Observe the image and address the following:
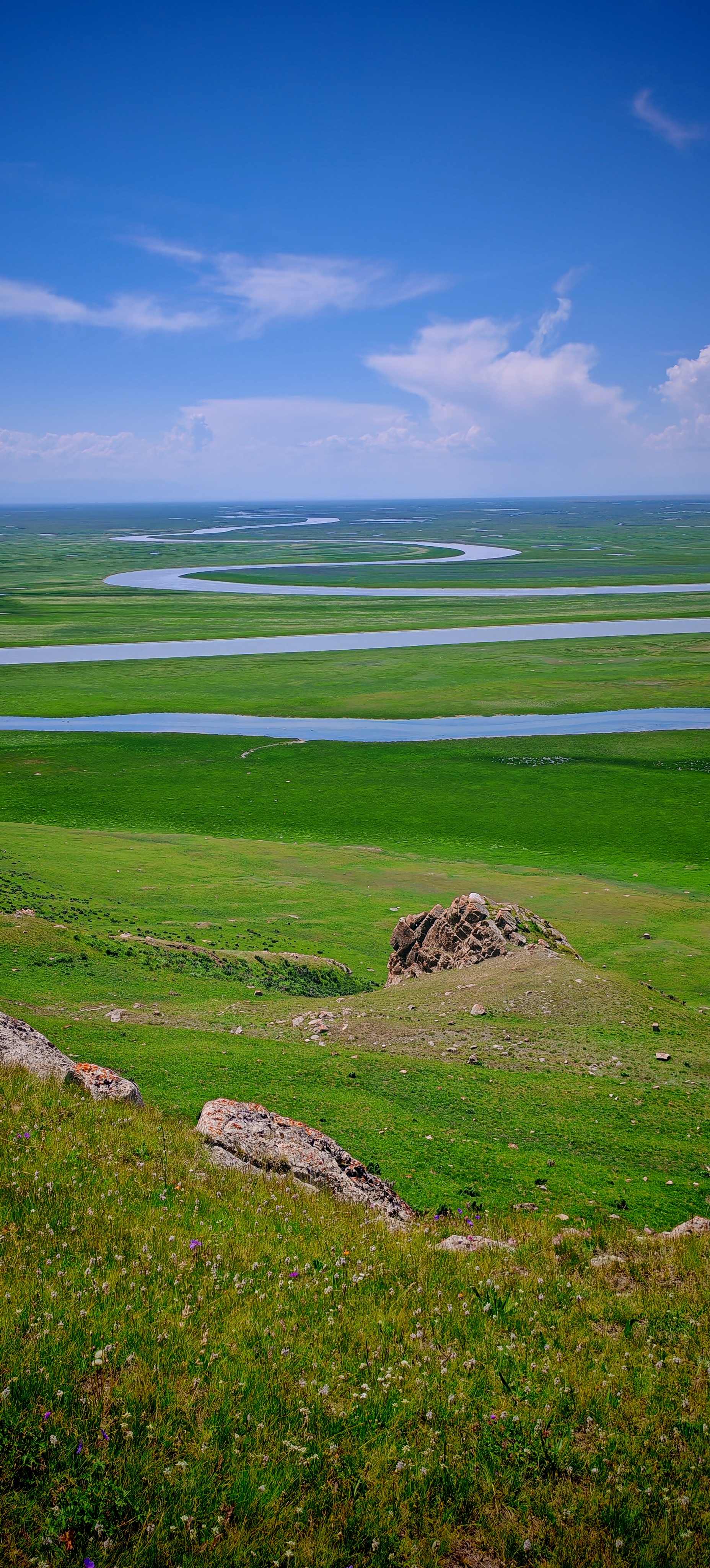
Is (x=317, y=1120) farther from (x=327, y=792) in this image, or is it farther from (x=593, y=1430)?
(x=327, y=792)

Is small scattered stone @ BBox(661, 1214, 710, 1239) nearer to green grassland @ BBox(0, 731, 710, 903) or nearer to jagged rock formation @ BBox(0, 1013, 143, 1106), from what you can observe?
jagged rock formation @ BBox(0, 1013, 143, 1106)

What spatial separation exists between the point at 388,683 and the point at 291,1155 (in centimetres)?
7746

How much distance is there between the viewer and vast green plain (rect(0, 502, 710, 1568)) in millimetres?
5824

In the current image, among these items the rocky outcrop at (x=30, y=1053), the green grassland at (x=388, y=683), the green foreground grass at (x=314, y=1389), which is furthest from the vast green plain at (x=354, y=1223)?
the green grassland at (x=388, y=683)

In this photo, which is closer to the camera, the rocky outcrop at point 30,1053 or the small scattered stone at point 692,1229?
the small scattered stone at point 692,1229

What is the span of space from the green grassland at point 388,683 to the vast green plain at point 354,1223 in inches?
1516

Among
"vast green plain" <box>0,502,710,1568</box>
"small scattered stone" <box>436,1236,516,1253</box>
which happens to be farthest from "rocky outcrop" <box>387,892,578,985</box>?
"small scattered stone" <box>436,1236,516,1253</box>

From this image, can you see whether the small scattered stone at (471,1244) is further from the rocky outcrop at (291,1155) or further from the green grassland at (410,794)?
the green grassland at (410,794)

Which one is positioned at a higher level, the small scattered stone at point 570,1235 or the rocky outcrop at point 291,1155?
the rocky outcrop at point 291,1155

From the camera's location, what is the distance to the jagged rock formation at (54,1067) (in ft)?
40.2

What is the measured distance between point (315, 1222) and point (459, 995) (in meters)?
11.7

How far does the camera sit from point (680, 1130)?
49.3ft

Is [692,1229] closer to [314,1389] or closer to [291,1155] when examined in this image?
[291,1155]

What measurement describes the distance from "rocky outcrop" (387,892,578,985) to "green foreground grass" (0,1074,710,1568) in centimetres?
1335
